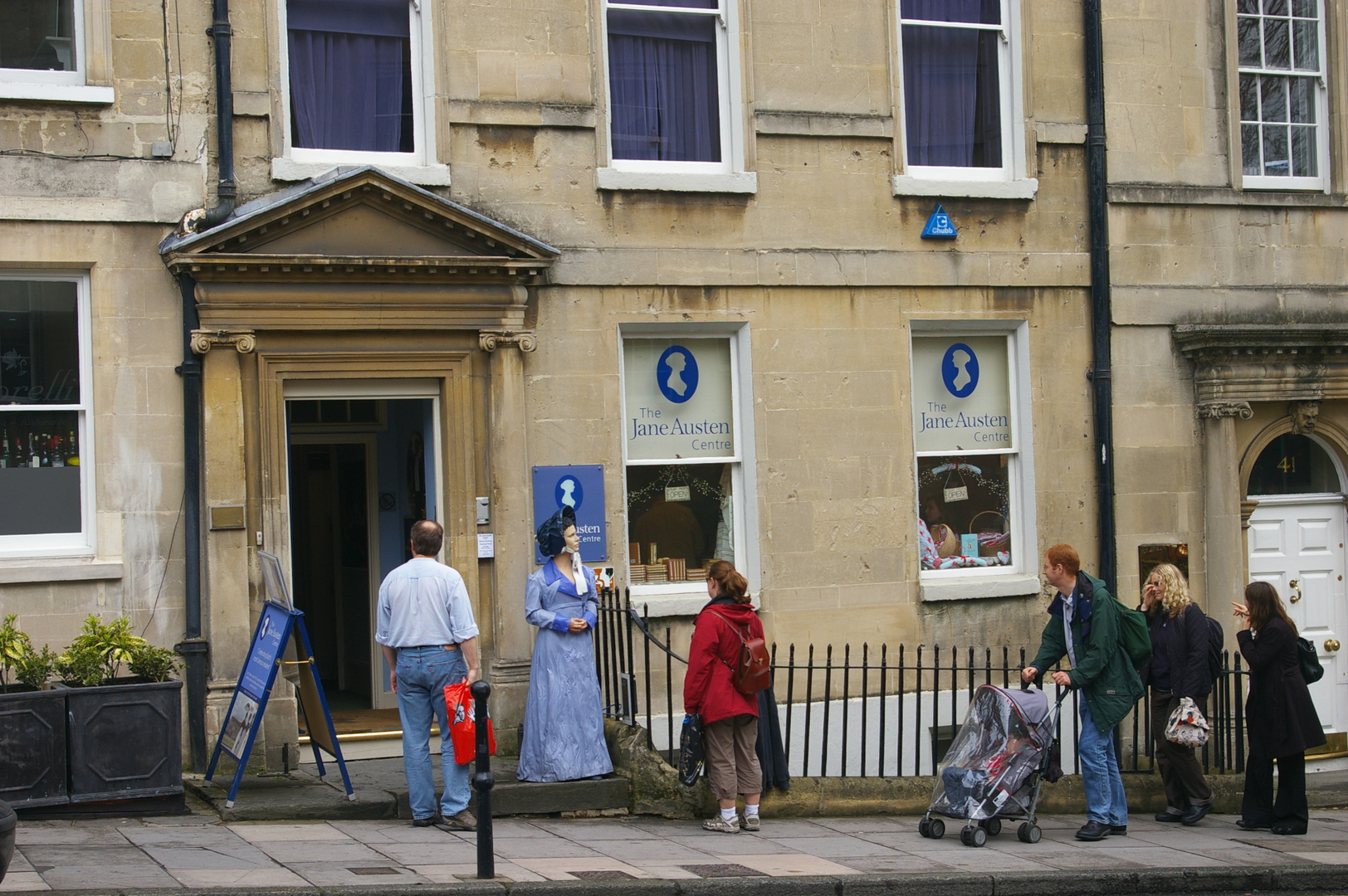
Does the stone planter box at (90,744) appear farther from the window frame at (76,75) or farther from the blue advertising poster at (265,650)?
the window frame at (76,75)

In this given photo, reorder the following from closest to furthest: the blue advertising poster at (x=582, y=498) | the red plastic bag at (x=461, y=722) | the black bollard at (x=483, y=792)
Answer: the black bollard at (x=483, y=792) < the red plastic bag at (x=461, y=722) < the blue advertising poster at (x=582, y=498)

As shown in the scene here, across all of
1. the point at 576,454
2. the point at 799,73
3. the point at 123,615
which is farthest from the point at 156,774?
the point at 799,73

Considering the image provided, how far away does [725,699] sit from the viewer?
8820 millimetres

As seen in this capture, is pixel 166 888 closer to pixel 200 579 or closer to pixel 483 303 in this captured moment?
pixel 200 579

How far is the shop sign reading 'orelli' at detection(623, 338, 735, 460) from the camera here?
1188 cm

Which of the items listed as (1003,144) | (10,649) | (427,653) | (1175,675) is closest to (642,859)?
(427,653)

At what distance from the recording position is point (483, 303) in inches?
434

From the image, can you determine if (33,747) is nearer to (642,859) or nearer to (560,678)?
(560,678)

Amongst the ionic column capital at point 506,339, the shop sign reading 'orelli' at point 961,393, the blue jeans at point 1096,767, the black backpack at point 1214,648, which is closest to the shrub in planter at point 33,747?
the ionic column capital at point 506,339

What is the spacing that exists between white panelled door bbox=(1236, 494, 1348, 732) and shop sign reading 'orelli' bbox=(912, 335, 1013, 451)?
2691 millimetres

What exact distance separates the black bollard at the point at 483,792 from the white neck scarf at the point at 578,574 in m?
2.06

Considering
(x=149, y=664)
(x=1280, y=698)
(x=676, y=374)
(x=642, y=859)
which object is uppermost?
(x=676, y=374)

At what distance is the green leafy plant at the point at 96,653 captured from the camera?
28.6 ft

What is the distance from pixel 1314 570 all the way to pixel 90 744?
420 inches
